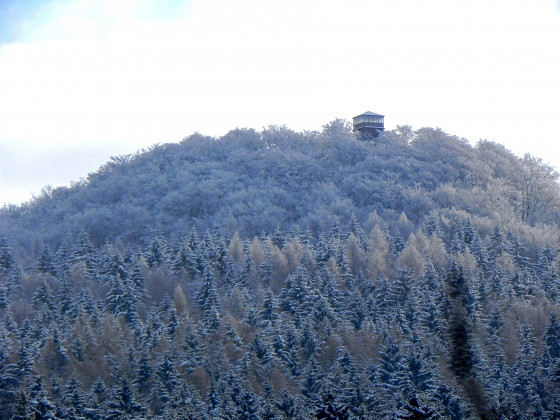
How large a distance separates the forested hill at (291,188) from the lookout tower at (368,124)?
Result: 5.02ft

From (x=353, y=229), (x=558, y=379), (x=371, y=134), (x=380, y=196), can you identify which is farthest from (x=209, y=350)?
(x=371, y=134)

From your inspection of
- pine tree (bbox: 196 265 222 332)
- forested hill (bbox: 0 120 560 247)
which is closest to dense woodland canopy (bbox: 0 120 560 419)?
pine tree (bbox: 196 265 222 332)

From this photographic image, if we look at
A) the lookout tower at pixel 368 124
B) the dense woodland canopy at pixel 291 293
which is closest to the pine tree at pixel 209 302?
the dense woodland canopy at pixel 291 293

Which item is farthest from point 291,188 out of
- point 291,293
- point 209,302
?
point 209,302

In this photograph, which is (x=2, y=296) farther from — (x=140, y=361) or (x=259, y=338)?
(x=259, y=338)

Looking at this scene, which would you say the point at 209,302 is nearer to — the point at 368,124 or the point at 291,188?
the point at 291,188

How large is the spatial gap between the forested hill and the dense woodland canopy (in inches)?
12.2

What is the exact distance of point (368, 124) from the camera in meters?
106

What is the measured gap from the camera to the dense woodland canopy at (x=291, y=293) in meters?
42.1

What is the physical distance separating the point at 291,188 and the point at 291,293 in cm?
4041

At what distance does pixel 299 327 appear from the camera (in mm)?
51812

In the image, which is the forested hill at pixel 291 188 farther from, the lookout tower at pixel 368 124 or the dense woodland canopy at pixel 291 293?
the lookout tower at pixel 368 124

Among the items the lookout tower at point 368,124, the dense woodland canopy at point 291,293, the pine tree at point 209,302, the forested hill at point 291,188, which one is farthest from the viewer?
the lookout tower at point 368,124

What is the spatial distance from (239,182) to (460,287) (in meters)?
54.4
